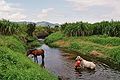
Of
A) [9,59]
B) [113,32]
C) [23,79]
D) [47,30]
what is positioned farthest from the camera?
[47,30]

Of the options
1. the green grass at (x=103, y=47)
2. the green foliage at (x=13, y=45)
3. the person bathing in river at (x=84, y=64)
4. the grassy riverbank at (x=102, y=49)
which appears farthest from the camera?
the green grass at (x=103, y=47)

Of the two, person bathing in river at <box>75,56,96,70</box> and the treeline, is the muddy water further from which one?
the treeline

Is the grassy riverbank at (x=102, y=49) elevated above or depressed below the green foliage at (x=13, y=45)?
below

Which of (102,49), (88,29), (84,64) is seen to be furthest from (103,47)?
(88,29)

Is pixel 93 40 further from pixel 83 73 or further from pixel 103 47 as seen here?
pixel 83 73

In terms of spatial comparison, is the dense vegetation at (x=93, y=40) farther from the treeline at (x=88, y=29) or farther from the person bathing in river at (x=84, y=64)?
the person bathing in river at (x=84, y=64)

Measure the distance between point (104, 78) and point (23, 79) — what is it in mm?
10566

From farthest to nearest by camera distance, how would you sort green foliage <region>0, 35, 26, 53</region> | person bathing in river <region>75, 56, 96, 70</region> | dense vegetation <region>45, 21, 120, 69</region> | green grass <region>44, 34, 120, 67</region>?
dense vegetation <region>45, 21, 120, 69</region> → green grass <region>44, 34, 120, 67</region> → green foliage <region>0, 35, 26, 53</region> → person bathing in river <region>75, 56, 96, 70</region>

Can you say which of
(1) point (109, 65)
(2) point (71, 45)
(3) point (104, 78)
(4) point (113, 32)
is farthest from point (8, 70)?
(4) point (113, 32)

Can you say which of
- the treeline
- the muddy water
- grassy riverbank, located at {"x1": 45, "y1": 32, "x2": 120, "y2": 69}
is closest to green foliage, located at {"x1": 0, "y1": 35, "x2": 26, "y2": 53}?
the muddy water

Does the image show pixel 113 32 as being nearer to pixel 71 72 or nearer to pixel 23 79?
pixel 71 72

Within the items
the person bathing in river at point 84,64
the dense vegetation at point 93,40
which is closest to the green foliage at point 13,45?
the person bathing in river at point 84,64

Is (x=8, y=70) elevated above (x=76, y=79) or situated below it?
above

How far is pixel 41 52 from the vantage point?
36.5 metres
